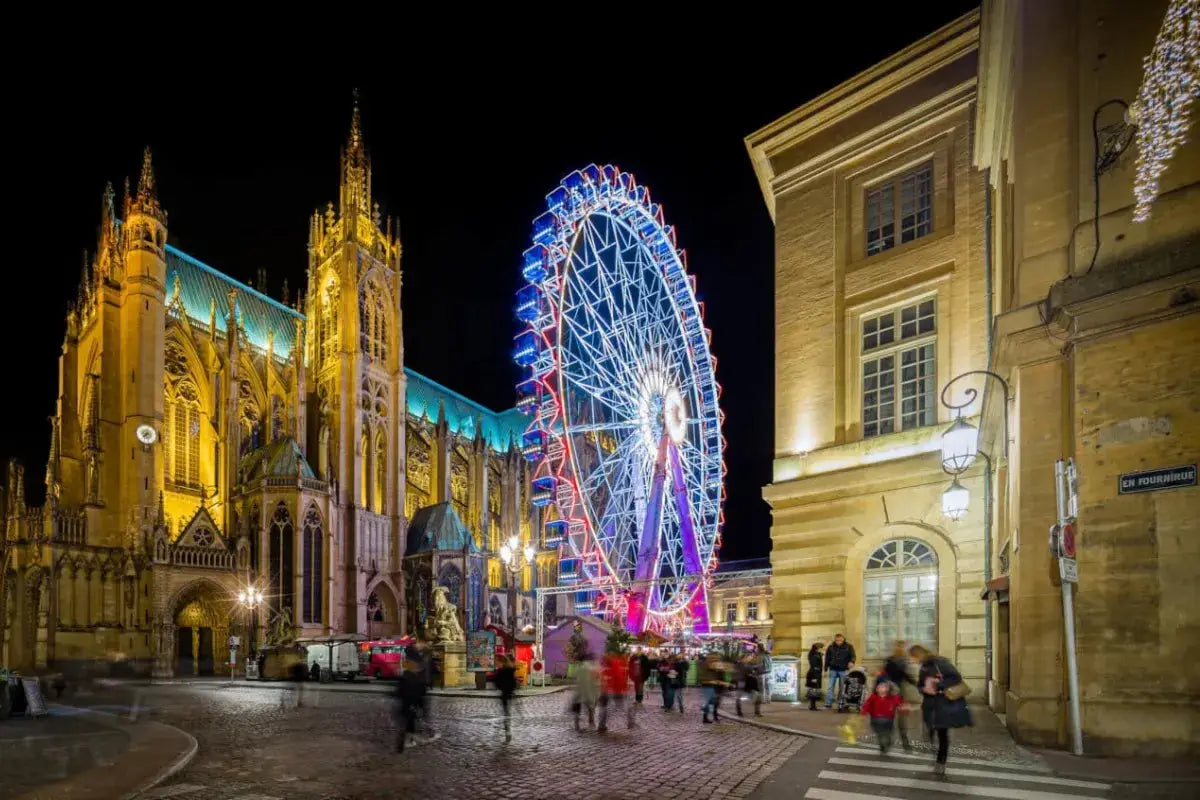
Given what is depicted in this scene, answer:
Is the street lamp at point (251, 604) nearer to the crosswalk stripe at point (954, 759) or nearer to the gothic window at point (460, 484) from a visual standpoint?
the gothic window at point (460, 484)

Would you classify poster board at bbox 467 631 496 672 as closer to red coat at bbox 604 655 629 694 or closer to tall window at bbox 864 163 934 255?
red coat at bbox 604 655 629 694

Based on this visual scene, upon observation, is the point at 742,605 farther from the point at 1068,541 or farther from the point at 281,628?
the point at 1068,541

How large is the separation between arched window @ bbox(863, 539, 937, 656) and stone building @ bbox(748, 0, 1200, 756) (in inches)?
1.9

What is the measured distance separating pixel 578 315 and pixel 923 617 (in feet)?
66.6

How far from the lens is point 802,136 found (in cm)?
2358

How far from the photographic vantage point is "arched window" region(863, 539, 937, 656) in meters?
18.9

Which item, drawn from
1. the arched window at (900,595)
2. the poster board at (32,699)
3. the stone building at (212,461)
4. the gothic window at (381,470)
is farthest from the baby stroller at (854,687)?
the gothic window at (381,470)

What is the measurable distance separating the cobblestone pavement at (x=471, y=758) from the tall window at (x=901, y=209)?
479 inches

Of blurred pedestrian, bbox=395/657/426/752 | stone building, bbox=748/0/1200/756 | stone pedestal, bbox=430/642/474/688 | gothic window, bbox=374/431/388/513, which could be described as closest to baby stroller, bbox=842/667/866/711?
Result: stone building, bbox=748/0/1200/756

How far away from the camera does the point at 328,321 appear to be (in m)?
58.1

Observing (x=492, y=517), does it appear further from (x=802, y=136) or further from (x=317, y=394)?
(x=802, y=136)

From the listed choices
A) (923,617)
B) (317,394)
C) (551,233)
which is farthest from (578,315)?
(317,394)

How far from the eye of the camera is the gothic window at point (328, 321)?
5722 centimetres

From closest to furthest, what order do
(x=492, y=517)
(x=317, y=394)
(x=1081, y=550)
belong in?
(x=1081, y=550), (x=317, y=394), (x=492, y=517)
